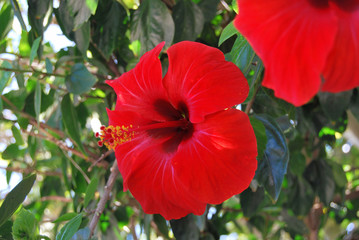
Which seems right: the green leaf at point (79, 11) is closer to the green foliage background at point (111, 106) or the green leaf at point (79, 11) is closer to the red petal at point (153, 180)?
the green foliage background at point (111, 106)

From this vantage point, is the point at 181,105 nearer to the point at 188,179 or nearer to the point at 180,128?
the point at 180,128

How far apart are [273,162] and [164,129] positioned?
272mm

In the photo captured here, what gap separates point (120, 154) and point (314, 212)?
141 cm

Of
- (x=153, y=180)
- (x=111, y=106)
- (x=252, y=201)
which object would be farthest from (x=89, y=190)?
(x=252, y=201)

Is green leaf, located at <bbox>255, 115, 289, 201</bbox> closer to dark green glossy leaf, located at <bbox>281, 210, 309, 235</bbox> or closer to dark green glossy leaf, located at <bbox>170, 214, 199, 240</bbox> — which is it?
dark green glossy leaf, located at <bbox>170, 214, 199, 240</bbox>

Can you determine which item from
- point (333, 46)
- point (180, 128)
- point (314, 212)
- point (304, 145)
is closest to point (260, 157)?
point (180, 128)

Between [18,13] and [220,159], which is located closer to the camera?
[220,159]

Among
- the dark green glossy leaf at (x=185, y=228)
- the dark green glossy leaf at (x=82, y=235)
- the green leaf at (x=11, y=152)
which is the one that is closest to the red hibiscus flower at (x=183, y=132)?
the dark green glossy leaf at (x=82, y=235)

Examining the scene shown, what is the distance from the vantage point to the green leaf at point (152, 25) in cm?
107

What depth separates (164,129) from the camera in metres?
0.89

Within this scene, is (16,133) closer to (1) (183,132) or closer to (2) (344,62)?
(1) (183,132)

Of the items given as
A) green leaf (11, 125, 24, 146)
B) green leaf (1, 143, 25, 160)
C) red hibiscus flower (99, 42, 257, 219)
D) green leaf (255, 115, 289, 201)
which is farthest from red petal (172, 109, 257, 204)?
green leaf (1, 143, 25, 160)

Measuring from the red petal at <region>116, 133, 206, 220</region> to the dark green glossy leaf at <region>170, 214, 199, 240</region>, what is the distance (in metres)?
0.34

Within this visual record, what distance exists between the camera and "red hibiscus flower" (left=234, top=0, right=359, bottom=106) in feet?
1.60
